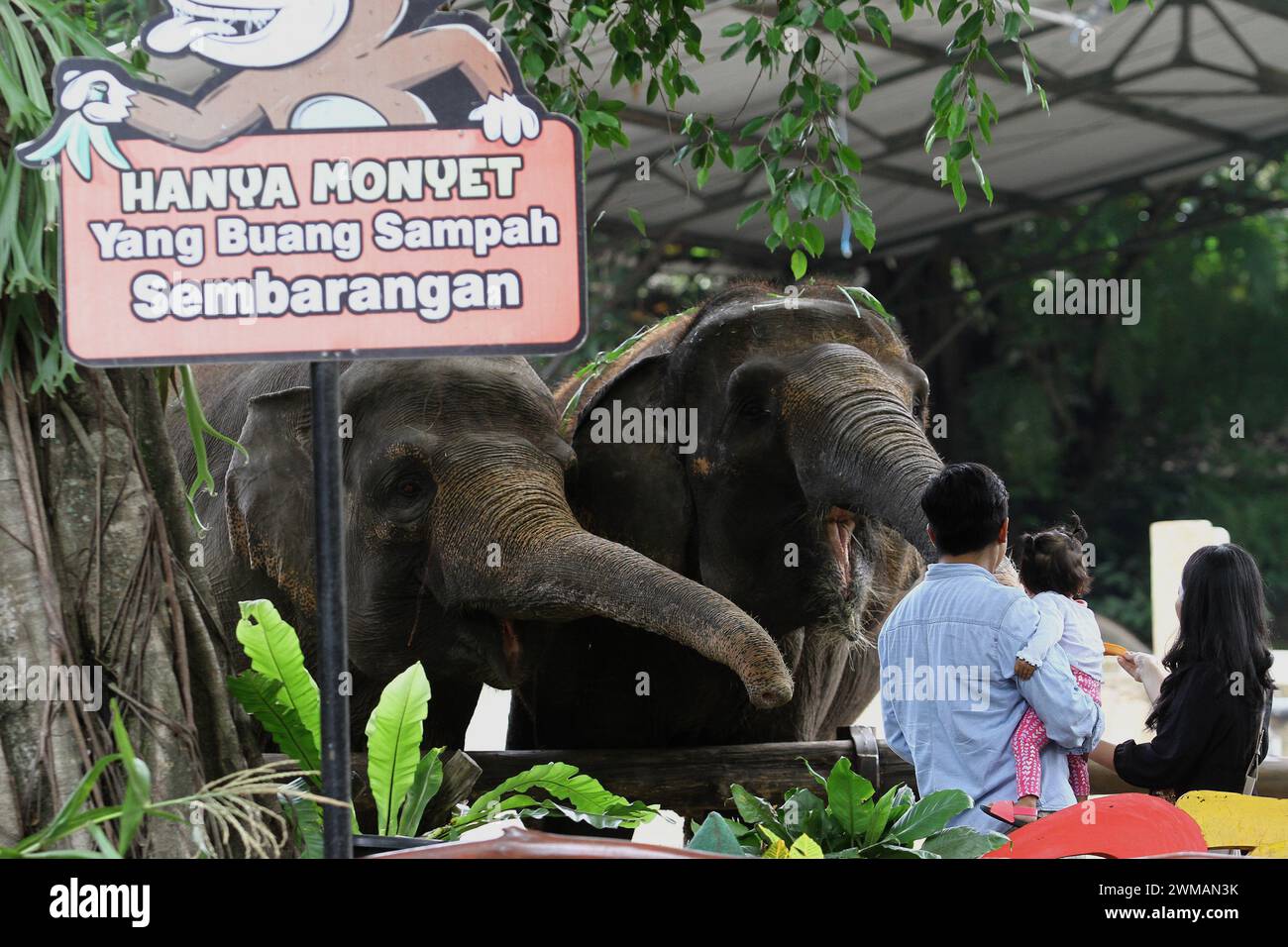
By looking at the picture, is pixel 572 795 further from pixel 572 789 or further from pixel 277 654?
pixel 277 654

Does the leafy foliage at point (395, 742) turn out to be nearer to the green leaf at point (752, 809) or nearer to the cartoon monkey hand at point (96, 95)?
the green leaf at point (752, 809)

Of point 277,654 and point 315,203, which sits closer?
point 315,203

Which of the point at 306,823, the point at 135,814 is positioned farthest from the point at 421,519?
the point at 135,814

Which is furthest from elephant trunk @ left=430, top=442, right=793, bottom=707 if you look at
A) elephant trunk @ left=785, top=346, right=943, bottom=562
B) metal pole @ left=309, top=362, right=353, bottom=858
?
metal pole @ left=309, top=362, right=353, bottom=858

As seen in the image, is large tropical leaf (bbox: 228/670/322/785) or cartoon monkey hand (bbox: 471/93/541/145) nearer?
cartoon monkey hand (bbox: 471/93/541/145)

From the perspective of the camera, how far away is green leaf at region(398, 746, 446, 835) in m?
3.29

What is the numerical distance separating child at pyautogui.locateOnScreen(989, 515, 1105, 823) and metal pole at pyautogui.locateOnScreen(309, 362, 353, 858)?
4.88 ft

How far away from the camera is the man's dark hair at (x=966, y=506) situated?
Result: 3.52 meters

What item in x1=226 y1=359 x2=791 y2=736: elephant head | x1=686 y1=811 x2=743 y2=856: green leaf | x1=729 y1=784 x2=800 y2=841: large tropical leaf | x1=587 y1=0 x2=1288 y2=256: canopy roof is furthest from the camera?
x1=587 y1=0 x2=1288 y2=256: canopy roof

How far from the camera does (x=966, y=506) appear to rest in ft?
11.6

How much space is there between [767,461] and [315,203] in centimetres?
263

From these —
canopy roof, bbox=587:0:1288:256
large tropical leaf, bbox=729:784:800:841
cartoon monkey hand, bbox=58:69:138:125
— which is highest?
canopy roof, bbox=587:0:1288:256

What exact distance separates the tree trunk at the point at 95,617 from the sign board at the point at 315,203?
827mm

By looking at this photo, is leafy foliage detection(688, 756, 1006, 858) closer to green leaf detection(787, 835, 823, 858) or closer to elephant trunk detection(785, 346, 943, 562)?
green leaf detection(787, 835, 823, 858)
